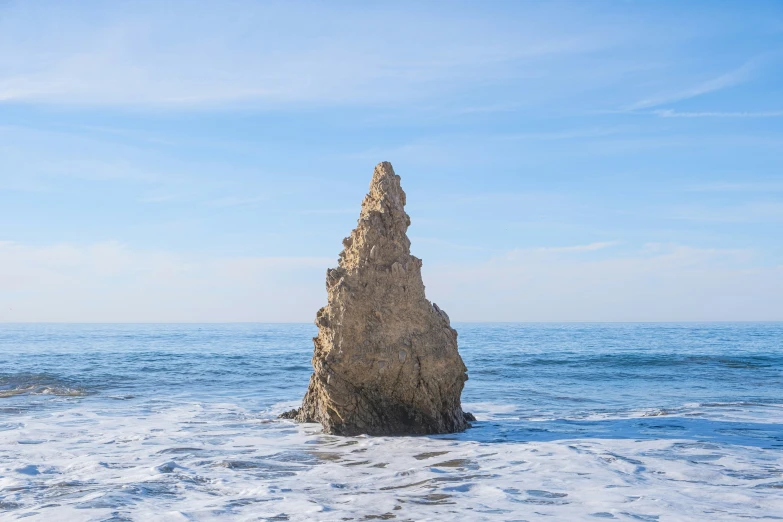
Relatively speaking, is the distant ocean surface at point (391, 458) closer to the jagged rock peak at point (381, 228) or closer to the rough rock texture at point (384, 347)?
the rough rock texture at point (384, 347)

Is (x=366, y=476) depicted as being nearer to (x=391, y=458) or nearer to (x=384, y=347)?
(x=391, y=458)

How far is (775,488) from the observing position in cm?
714

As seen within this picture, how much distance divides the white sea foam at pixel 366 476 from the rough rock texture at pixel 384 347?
482 mm

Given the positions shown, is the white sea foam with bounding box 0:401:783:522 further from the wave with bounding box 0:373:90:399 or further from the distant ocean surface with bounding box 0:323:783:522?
the wave with bounding box 0:373:90:399

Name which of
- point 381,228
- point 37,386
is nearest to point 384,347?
point 381,228

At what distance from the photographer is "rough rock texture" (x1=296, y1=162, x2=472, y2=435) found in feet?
32.4

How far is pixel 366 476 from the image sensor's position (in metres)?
7.63

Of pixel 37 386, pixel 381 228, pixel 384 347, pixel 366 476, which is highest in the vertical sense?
pixel 381 228

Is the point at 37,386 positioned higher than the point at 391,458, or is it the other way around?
the point at 391,458

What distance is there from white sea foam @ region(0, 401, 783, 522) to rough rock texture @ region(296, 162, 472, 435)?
0.48 m

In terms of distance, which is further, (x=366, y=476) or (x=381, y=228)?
(x=381, y=228)

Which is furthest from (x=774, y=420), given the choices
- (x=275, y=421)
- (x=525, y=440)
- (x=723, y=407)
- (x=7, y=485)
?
(x=7, y=485)

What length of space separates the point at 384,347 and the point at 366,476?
8.35 feet

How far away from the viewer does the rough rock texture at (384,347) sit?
32.4 ft
